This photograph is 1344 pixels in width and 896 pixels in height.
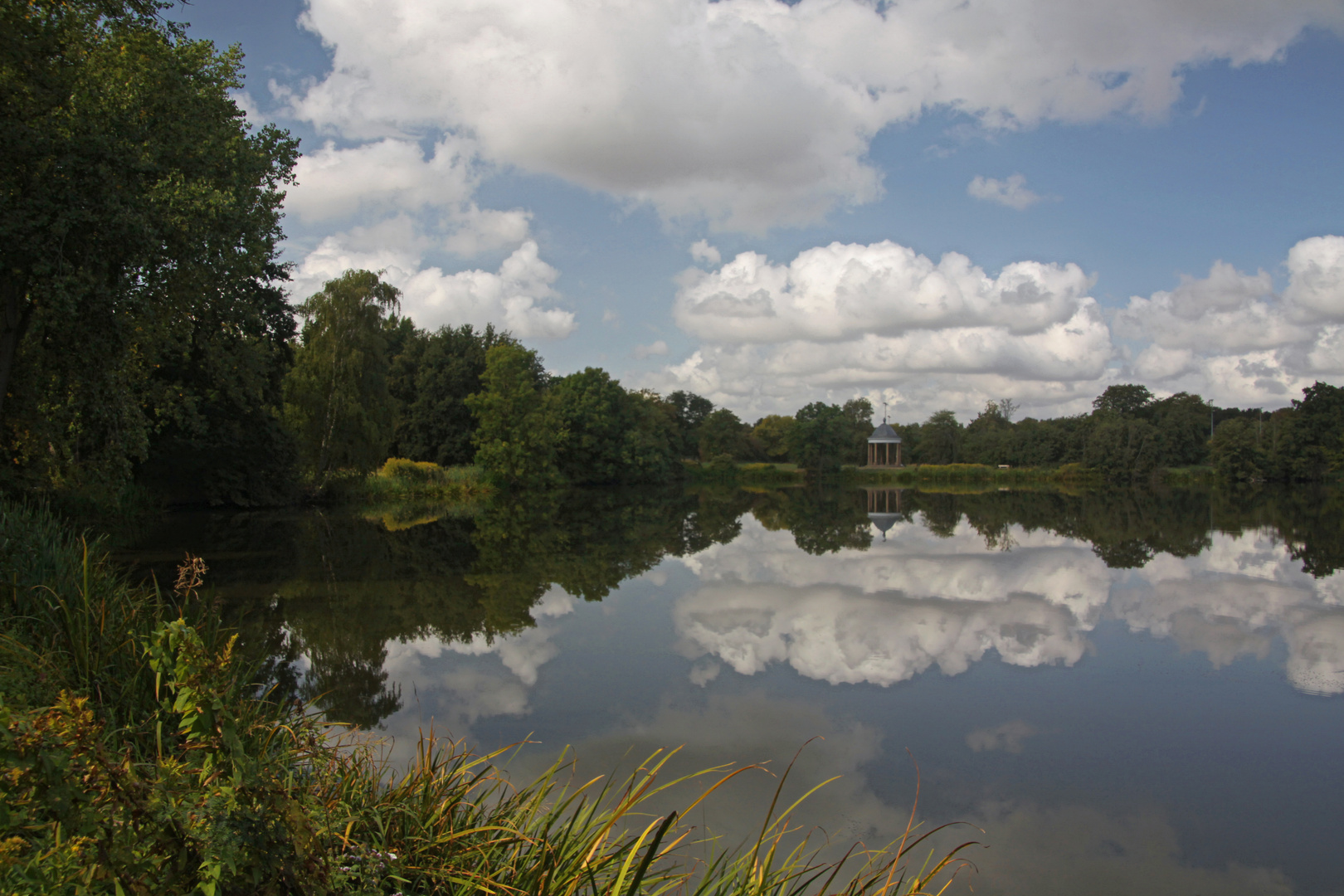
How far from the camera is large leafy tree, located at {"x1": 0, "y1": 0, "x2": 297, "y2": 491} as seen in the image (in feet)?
30.3

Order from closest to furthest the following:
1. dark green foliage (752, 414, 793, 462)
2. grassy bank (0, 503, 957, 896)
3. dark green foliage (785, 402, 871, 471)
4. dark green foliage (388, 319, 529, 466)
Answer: grassy bank (0, 503, 957, 896), dark green foliage (388, 319, 529, 466), dark green foliage (785, 402, 871, 471), dark green foliage (752, 414, 793, 462)

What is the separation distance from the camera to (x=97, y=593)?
593 cm

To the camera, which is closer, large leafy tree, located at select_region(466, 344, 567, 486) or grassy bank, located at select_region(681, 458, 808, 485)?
large leafy tree, located at select_region(466, 344, 567, 486)

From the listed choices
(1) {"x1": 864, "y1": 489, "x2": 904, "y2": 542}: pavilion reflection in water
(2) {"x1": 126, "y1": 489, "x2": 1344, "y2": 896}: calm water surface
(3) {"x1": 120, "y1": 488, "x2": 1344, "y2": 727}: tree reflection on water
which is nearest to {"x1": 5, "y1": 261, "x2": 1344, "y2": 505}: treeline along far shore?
(3) {"x1": 120, "y1": 488, "x2": 1344, "y2": 727}: tree reflection on water

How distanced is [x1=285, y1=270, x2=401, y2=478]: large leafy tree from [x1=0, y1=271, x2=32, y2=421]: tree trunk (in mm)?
17264

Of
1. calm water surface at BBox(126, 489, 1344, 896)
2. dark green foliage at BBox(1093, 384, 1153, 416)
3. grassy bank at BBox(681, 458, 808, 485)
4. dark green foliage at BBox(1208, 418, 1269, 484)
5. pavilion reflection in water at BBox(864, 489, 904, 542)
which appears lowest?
calm water surface at BBox(126, 489, 1344, 896)

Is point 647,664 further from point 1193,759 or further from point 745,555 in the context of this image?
point 745,555

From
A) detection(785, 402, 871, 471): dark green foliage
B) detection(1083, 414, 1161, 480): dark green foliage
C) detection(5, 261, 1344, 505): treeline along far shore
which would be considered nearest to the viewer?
detection(5, 261, 1344, 505): treeline along far shore

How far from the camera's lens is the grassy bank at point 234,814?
6.21 feet

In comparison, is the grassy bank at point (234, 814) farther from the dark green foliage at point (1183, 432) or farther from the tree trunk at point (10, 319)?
the dark green foliage at point (1183, 432)

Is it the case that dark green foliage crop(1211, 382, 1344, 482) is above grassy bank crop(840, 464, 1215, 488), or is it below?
above

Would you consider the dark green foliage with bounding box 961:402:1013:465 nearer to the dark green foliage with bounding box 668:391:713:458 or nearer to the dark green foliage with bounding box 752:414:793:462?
the dark green foliage with bounding box 752:414:793:462

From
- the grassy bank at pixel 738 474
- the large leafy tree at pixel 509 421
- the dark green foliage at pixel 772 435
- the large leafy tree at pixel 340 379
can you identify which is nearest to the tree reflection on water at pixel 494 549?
the large leafy tree at pixel 340 379

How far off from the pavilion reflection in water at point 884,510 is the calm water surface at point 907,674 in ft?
21.8
